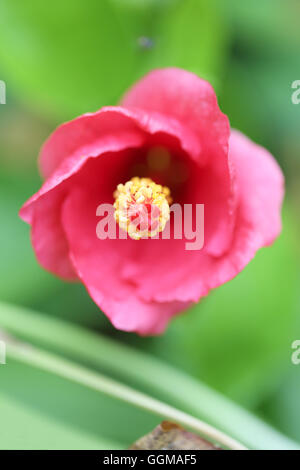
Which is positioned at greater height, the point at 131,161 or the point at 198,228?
the point at 131,161

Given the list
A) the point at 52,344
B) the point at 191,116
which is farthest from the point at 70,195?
the point at 52,344

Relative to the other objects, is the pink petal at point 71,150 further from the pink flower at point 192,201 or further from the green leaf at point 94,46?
the green leaf at point 94,46

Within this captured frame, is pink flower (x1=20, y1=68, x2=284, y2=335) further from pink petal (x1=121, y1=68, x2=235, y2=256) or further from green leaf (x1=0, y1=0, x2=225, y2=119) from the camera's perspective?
green leaf (x1=0, y1=0, x2=225, y2=119)

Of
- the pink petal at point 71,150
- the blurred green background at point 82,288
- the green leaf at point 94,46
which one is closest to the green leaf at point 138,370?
the blurred green background at point 82,288

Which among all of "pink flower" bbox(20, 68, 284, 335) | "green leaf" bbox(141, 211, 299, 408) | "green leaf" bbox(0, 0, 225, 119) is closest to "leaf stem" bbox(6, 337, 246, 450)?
"pink flower" bbox(20, 68, 284, 335)

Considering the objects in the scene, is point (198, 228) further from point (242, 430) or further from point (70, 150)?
point (242, 430)
